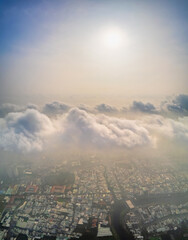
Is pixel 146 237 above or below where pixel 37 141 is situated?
below

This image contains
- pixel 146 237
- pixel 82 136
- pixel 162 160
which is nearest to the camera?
pixel 146 237

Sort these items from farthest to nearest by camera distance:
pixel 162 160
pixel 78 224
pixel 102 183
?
pixel 162 160
pixel 102 183
pixel 78 224

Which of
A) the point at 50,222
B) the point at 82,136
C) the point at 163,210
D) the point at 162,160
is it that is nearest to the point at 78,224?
the point at 50,222

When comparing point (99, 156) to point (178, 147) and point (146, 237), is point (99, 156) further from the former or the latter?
point (178, 147)

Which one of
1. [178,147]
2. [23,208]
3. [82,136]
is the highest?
[82,136]

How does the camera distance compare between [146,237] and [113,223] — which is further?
[113,223]

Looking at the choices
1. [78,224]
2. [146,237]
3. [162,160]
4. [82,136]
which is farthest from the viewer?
[82,136]

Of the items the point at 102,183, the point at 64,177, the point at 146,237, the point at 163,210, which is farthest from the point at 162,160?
the point at 64,177

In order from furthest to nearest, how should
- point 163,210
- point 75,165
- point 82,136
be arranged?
1. point 82,136
2. point 75,165
3. point 163,210

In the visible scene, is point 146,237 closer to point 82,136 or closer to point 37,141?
point 82,136
